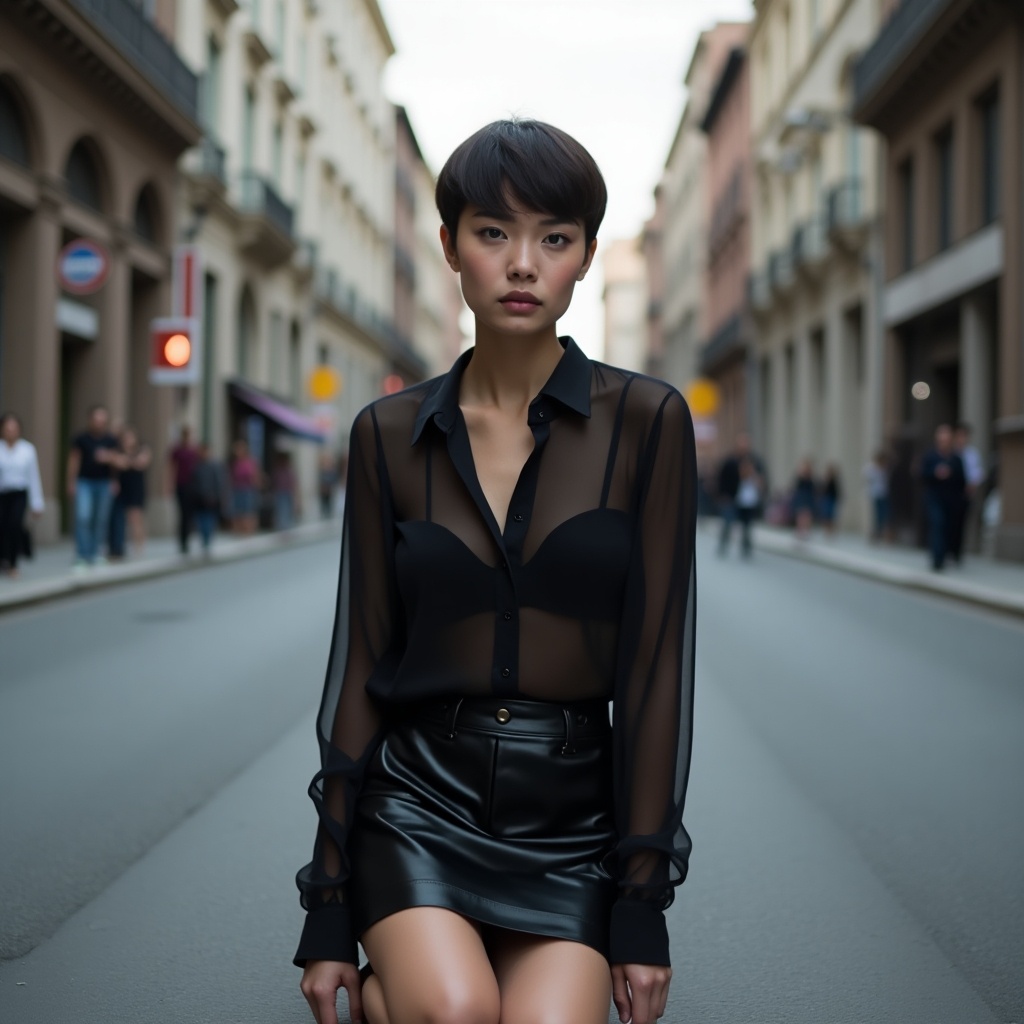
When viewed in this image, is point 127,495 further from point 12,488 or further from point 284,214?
point 284,214

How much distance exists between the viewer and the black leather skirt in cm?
232

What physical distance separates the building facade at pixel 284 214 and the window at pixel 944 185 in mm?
13966

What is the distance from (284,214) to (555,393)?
34361 millimetres

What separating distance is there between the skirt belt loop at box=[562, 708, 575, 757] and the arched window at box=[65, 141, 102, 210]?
71.3 ft

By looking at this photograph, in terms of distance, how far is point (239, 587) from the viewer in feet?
53.8

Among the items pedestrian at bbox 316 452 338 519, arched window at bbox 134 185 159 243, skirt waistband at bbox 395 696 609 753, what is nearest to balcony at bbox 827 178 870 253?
arched window at bbox 134 185 159 243

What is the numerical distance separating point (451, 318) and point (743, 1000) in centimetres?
9727

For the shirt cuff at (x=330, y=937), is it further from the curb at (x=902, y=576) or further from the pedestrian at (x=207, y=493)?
the pedestrian at (x=207, y=493)

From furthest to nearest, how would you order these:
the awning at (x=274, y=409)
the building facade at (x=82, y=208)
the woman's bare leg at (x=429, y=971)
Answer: the awning at (x=274, y=409) → the building facade at (x=82, y=208) → the woman's bare leg at (x=429, y=971)

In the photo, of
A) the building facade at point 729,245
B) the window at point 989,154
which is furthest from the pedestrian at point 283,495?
the building facade at point 729,245

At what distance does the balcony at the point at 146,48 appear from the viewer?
73.2ft

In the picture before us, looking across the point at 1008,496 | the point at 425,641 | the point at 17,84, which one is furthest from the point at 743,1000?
the point at 17,84

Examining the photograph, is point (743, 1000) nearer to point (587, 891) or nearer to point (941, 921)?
point (941, 921)

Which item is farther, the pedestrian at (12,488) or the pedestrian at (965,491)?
the pedestrian at (965,491)
